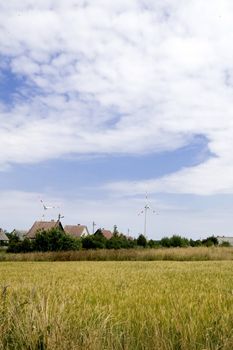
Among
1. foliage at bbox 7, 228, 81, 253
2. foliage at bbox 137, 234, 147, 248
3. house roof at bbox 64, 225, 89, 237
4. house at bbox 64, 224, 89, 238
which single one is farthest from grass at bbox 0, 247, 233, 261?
house at bbox 64, 224, 89, 238

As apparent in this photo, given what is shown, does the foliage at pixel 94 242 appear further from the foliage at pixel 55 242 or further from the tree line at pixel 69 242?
the foliage at pixel 55 242

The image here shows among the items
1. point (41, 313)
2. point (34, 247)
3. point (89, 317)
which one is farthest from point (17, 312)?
point (34, 247)

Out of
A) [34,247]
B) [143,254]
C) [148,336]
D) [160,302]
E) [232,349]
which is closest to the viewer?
[232,349]

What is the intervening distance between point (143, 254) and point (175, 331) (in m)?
33.2

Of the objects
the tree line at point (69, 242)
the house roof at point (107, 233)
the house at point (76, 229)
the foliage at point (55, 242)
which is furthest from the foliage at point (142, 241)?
the house roof at point (107, 233)

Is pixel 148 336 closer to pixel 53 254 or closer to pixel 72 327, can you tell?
pixel 72 327

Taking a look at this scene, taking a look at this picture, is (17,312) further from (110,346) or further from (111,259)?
(111,259)

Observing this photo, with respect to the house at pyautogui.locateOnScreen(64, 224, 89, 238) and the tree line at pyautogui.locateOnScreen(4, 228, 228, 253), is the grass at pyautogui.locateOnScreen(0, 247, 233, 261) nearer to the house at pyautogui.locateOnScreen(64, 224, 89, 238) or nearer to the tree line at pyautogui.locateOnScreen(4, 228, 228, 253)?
the tree line at pyautogui.locateOnScreen(4, 228, 228, 253)

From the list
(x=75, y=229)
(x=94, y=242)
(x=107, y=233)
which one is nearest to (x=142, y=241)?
(x=94, y=242)

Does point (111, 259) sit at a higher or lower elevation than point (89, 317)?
higher

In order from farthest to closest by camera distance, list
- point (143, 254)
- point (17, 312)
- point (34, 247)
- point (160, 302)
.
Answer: point (34, 247)
point (143, 254)
point (160, 302)
point (17, 312)

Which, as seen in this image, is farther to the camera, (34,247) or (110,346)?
(34,247)

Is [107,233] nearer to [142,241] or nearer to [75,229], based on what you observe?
[75,229]

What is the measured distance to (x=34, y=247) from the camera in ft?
201
